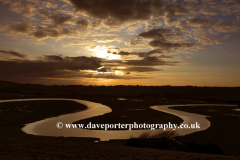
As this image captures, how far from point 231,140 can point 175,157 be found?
8339 millimetres

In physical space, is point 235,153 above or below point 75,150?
below

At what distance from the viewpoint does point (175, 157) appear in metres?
9.13

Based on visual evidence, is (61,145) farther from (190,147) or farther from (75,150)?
(190,147)

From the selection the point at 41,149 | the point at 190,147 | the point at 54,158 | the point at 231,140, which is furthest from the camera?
the point at 231,140

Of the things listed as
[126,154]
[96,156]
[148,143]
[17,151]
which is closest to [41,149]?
[17,151]

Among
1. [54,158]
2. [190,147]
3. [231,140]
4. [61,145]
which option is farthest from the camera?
[231,140]

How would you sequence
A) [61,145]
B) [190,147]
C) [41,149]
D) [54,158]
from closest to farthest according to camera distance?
[54,158]
[41,149]
[61,145]
[190,147]

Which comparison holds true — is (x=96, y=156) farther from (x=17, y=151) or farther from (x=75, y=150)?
(x=17, y=151)

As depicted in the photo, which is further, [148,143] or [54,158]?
[148,143]

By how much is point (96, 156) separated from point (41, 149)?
318cm

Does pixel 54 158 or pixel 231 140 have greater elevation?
pixel 54 158

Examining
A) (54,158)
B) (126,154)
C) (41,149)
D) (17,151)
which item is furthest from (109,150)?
(17,151)

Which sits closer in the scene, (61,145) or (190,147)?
(61,145)

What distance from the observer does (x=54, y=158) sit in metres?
8.50
